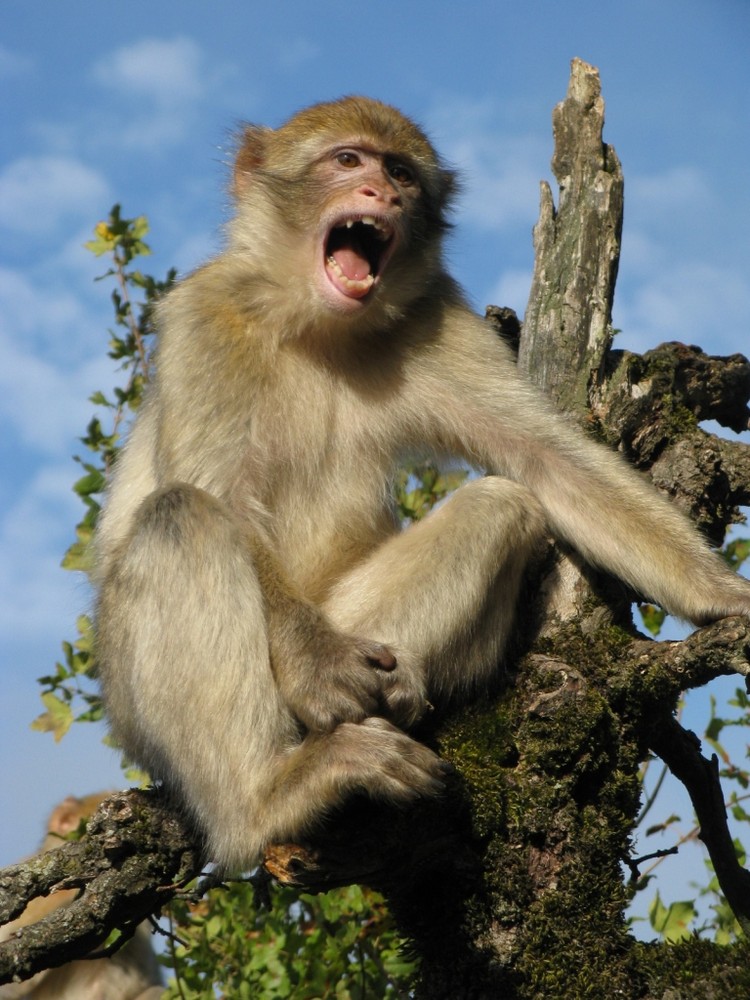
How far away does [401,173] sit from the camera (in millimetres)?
5418

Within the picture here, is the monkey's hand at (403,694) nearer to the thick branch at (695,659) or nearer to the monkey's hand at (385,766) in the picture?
the monkey's hand at (385,766)

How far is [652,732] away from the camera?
179 inches

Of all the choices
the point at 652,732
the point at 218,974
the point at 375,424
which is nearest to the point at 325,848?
the point at 652,732

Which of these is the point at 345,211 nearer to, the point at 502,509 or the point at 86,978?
the point at 502,509

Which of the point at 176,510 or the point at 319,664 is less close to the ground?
the point at 176,510

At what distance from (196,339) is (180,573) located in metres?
1.20

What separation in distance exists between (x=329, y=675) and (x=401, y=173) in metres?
2.55

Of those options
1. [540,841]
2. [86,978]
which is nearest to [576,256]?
[540,841]

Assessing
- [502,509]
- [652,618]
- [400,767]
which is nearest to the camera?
[400,767]

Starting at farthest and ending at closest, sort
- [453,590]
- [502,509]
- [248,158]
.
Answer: [248,158]
[502,509]
[453,590]

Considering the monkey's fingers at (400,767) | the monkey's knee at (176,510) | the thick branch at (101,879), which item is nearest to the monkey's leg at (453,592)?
the monkey's fingers at (400,767)

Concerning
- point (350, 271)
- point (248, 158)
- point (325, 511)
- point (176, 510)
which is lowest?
point (176, 510)

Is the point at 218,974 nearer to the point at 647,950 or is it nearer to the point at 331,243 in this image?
the point at 647,950

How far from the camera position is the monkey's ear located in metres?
5.62
